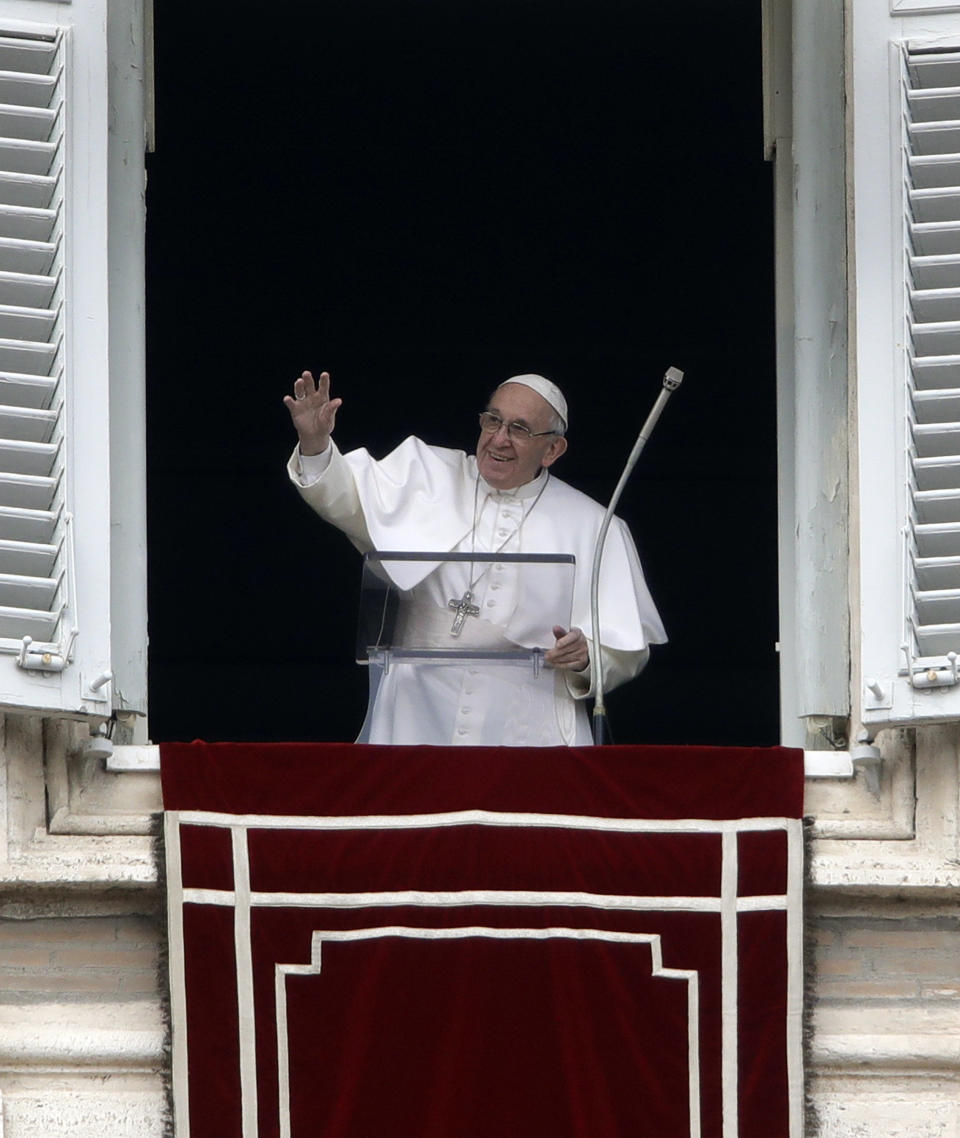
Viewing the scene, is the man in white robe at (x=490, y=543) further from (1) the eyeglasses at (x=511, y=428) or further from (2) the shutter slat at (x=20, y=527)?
(2) the shutter slat at (x=20, y=527)

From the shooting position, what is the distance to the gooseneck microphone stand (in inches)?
209

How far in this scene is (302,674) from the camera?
8539 mm

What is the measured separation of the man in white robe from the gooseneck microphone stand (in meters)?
0.06

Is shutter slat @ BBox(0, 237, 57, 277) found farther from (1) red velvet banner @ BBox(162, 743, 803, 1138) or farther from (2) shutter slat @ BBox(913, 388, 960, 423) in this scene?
(2) shutter slat @ BBox(913, 388, 960, 423)

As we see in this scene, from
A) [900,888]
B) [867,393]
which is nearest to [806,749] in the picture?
[900,888]

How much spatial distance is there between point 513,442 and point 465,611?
1.67 feet

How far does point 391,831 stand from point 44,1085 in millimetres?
794

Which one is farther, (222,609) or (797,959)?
(222,609)

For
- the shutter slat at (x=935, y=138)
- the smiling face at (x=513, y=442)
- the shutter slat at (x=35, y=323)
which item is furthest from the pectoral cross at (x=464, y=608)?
the shutter slat at (x=935, y=138)

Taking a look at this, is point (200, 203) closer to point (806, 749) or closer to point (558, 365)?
point (558, 365)

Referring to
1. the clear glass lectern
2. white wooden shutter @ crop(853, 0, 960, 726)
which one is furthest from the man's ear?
white wooden shutter @ crop(853, 0, 960, 726)

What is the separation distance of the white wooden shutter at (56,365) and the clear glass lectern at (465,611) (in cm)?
57

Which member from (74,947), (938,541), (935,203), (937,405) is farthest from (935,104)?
(74,947)

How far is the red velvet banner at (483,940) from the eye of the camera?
5055 millimetres
